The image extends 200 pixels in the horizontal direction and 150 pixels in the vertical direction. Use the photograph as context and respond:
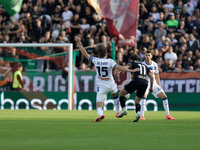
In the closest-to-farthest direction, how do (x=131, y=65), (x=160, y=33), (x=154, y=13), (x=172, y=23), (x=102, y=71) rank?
(x=131, y=65) < (x=102, y=71) < (x=160, y=33) < (x=172, y=23) < (x=154, y=13)

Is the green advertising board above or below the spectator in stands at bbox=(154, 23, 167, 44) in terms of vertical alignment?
below

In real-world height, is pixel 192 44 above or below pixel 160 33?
below

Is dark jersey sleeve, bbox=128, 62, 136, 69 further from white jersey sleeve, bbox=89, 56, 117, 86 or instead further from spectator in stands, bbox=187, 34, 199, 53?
spectator in stands, bbox=187, 34, 199, 53

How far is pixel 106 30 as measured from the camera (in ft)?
83.0

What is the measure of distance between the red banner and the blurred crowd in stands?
1.11 m

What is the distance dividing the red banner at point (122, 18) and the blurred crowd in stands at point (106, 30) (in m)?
1.11

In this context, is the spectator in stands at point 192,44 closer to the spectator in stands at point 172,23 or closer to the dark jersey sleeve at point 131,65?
the spectator in stands at point 172,23

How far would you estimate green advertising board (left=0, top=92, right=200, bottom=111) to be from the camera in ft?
74.7

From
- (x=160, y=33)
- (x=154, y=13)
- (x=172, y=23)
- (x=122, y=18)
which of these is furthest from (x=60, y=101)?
(x=172, y=23)

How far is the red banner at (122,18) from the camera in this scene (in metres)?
22.3

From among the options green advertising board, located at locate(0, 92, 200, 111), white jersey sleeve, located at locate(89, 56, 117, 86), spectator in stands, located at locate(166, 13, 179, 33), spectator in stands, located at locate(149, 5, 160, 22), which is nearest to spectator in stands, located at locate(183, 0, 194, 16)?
spectator in stands, located at locate(166, 13, 179, 33)

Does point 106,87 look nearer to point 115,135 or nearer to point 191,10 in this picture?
point 115,135

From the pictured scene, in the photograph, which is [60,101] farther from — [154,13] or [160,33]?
[154,13]

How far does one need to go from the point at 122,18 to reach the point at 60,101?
472 centimetres
